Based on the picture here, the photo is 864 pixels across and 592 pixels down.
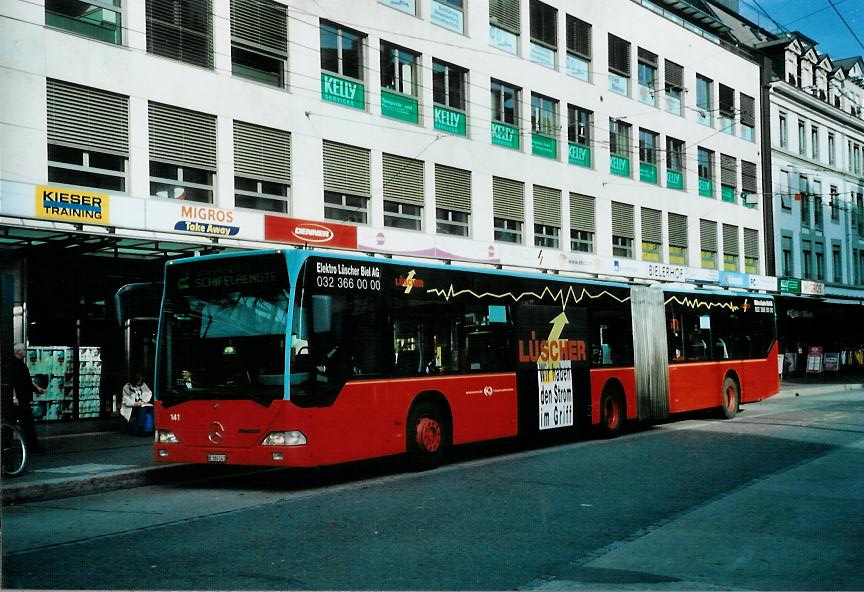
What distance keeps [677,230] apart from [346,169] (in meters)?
18.8

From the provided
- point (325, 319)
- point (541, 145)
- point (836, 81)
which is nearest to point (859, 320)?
point (836, 81)

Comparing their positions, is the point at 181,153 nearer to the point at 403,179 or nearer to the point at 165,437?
the point at 403,179

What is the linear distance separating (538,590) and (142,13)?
53.6 feet

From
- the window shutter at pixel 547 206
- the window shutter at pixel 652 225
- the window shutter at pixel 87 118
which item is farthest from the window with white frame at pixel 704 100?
the window shutter at pixel 87 118

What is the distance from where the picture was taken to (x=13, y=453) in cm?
1217

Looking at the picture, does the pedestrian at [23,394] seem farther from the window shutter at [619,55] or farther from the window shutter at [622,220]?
the window shutter at [619,55]

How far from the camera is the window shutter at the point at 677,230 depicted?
38.3 metres

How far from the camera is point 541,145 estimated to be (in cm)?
3117

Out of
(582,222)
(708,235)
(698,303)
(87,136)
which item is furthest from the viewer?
(708,235)

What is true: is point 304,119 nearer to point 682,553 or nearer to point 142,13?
point 142,13

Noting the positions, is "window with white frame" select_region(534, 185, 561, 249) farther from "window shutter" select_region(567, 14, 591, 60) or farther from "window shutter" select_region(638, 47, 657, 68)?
"window shutter" select_region(638, 47, 657, 68)

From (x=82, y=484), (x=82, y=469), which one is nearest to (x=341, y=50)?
(x=82, y=469)

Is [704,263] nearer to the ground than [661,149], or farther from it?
nearer to the ground

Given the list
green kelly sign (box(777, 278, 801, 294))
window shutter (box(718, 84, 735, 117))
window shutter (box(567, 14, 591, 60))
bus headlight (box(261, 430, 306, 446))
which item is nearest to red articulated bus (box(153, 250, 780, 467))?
bus headlight (box(261, 430, 306, 446))
